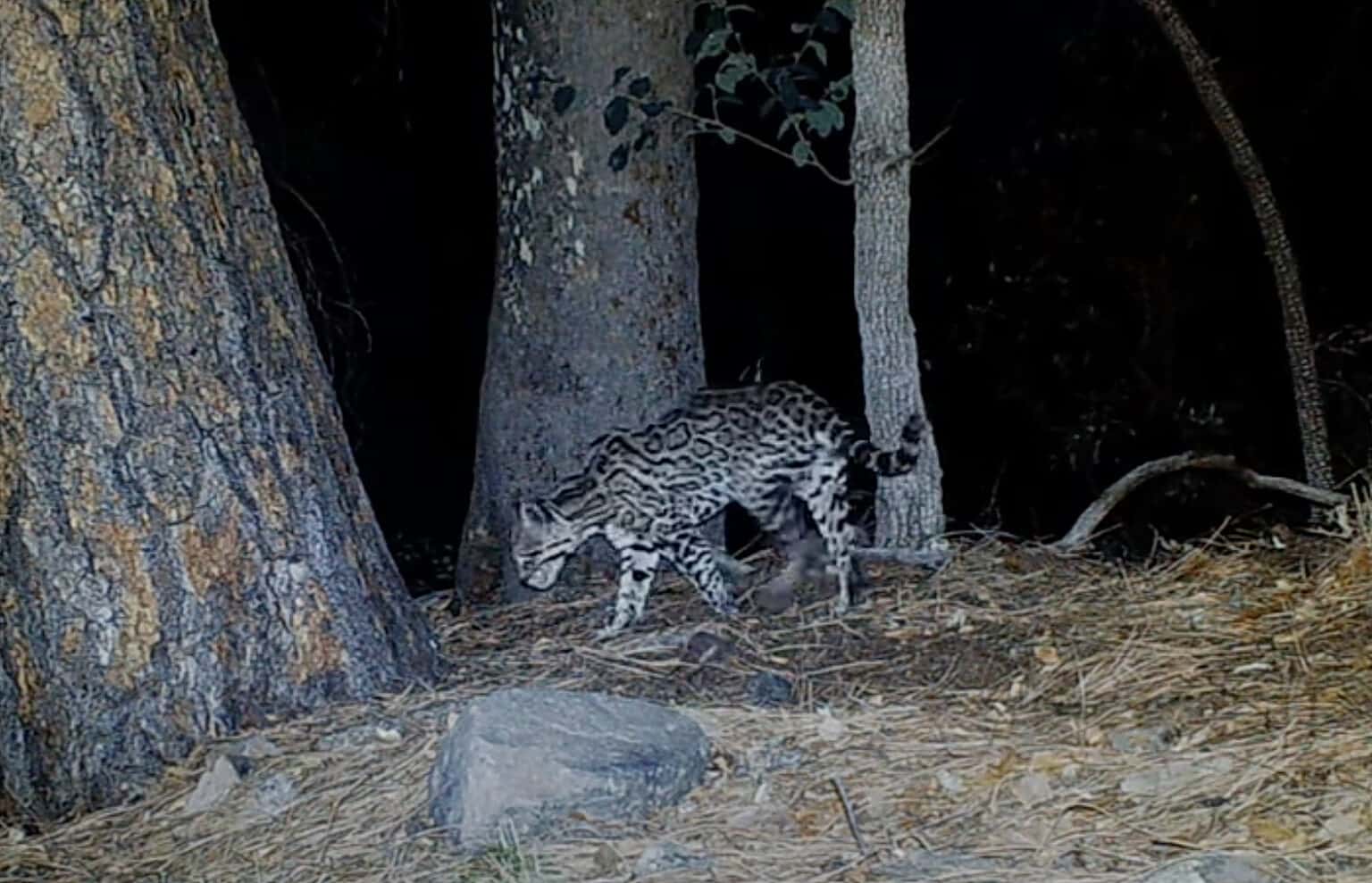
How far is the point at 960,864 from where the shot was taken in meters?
4.09

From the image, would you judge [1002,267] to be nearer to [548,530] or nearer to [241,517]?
[548,530]

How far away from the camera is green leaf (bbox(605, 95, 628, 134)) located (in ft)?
24.6

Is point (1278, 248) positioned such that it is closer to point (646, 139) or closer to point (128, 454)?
point (646, 139)

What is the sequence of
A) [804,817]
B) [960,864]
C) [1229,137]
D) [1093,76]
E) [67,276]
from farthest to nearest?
[1093,76], [1229,137], [67,276], [804,817], [960,864]

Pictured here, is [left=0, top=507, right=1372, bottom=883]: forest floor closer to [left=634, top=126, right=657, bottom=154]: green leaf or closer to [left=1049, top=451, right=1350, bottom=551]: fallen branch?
[left=1049, top=451, right=1350, bottom=551]: fallen branch

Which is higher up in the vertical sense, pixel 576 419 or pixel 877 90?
pixel 877 90

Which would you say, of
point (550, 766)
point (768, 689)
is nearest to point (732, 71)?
point (768, 689)

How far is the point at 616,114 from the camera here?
7.48 meters

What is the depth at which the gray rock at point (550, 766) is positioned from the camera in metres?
4.42

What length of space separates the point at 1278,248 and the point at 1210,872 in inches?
212

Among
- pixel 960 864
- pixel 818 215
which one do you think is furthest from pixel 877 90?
pixel 818 215

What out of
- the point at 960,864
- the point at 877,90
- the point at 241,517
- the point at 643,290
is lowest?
the point at 960,864

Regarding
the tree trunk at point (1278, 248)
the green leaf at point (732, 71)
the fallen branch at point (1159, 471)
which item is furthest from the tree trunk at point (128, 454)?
the tree trunk at point (1278, 248)

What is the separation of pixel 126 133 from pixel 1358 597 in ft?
10.9
